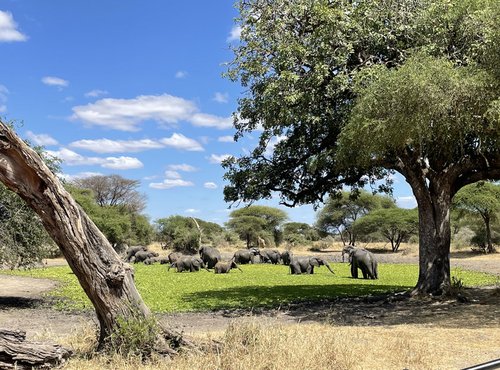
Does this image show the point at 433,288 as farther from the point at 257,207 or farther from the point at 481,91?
the point at 257,207

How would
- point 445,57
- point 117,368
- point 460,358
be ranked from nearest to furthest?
point 117,368 < point 460,358 < point 445,57

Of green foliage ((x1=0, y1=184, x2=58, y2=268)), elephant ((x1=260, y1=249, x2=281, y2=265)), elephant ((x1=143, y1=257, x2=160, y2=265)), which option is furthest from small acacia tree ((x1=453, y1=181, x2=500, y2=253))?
green foliage ((x1=0, y1=184, x2=58, y2=268))

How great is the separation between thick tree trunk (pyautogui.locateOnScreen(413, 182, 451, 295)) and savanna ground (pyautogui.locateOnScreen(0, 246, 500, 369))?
73cm

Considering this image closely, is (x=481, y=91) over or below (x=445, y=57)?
below

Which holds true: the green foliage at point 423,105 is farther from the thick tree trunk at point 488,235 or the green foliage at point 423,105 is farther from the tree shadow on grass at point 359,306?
the thick tree trunk at point 488,235

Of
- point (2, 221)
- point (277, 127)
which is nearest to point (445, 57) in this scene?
point (277, 127)

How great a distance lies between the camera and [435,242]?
16.3 m

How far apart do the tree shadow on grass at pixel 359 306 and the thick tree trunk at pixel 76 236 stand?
3.68 meters

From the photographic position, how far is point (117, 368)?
6996 mm

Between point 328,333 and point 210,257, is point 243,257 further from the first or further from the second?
point 328,333

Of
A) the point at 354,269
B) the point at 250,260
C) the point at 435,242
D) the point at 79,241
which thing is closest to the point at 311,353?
the point at 79,241

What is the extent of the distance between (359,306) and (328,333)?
22.9 ft

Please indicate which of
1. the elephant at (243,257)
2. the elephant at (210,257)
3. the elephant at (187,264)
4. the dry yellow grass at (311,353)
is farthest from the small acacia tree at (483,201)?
the dry yellow grass at (311,353)

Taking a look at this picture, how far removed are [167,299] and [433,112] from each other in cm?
1049
